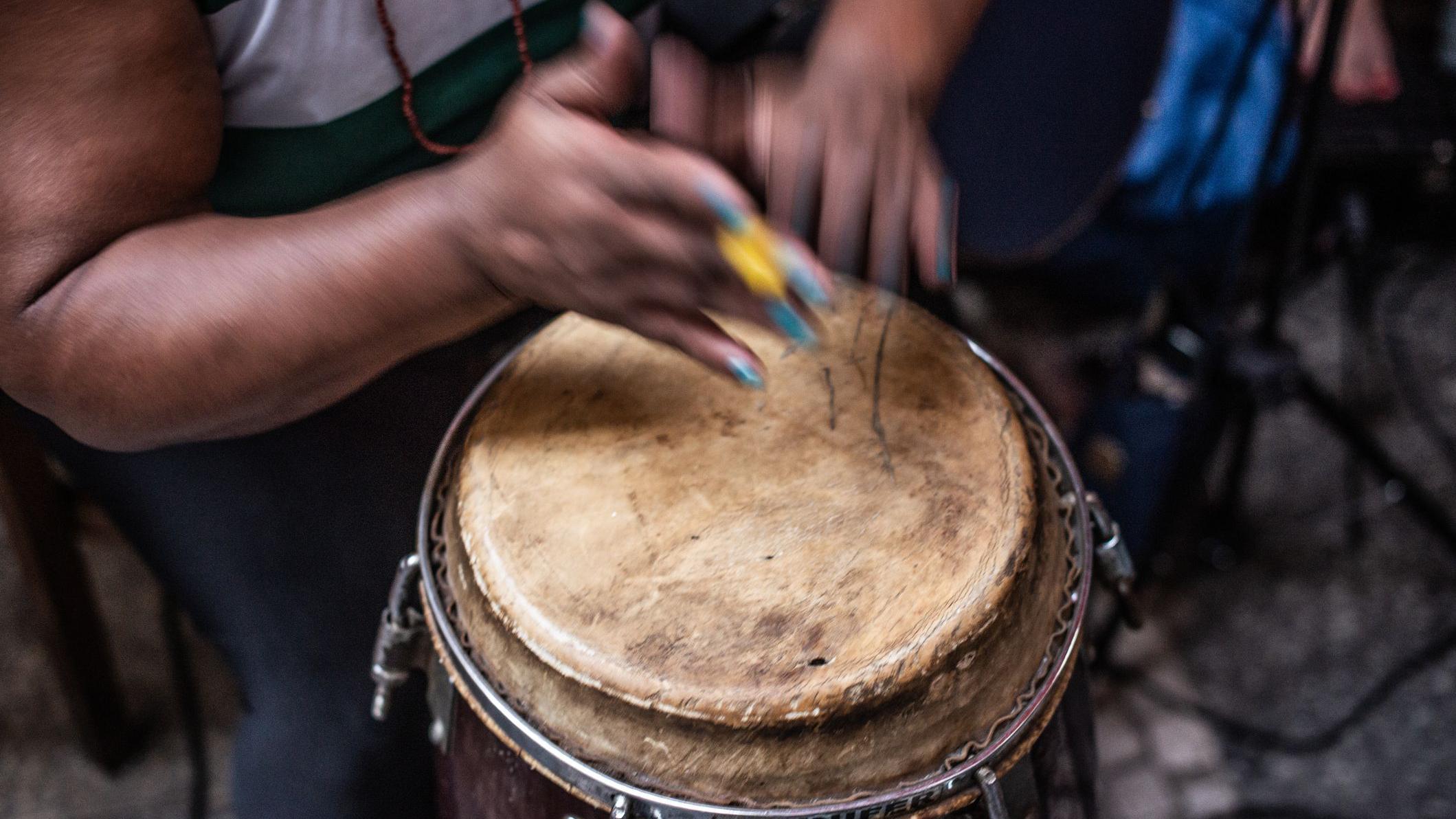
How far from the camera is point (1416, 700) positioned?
1574mm

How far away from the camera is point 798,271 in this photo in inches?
24.4

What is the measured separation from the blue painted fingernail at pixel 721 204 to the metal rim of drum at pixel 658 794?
324 mm

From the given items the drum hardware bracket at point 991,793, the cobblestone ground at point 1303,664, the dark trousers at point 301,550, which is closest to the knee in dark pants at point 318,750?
the dark trousers at point 301,550

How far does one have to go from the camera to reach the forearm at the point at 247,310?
2.24 feet

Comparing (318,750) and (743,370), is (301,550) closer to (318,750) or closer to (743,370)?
(318,750)

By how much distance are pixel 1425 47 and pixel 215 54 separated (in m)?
2.36

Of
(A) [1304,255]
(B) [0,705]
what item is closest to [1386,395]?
(A) [1304,255]

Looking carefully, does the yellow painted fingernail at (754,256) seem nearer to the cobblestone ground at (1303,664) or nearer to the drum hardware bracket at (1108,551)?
the drum hardware bracket at (1108,551)

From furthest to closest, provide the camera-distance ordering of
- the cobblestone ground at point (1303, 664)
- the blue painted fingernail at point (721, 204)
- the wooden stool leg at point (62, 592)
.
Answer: the cobblestone ground at point (1303, 664) < the wooden stool leg at point (62, 592) < the blue painted fingernail at point (721, 204)

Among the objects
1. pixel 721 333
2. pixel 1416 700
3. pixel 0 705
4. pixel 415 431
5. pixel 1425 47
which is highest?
pixel 721 333

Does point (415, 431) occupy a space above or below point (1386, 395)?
above

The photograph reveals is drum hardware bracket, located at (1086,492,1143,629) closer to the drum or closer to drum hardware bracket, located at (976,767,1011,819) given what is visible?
the drum

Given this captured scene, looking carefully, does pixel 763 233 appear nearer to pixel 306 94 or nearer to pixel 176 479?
pixel 306 94

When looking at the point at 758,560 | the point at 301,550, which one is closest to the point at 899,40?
the point at 758,560
